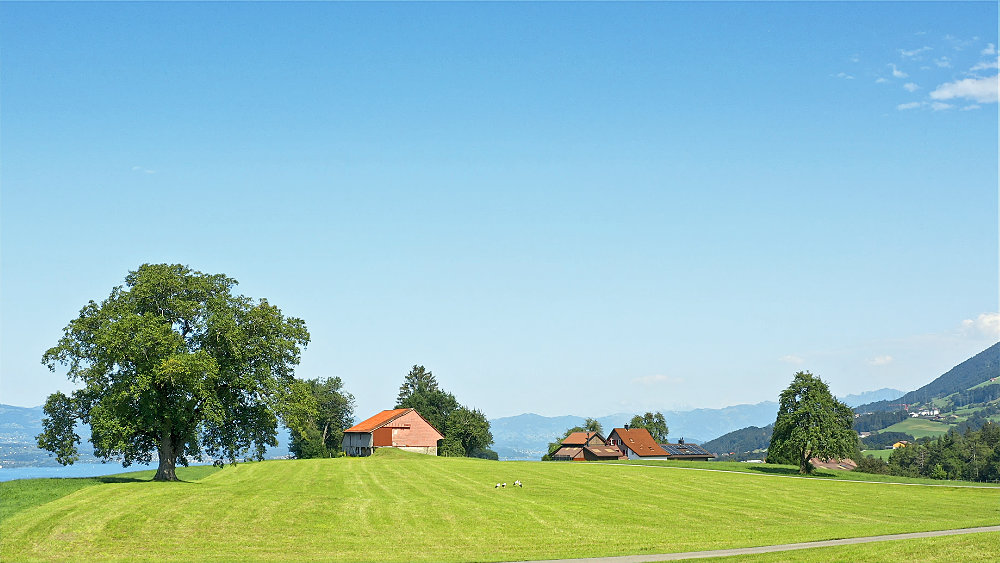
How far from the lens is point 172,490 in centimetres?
4431

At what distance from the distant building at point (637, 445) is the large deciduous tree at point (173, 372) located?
115 metres

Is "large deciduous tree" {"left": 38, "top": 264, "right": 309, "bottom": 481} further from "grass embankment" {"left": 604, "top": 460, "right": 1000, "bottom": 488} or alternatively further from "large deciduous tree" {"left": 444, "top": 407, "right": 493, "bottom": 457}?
"large deciduous tree" {"left": 444, "top": 407, "right": 493, "bottom": 457}

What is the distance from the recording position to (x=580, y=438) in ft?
549

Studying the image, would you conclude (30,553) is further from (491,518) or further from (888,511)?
(888,511)

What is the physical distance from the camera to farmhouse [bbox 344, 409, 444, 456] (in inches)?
4985

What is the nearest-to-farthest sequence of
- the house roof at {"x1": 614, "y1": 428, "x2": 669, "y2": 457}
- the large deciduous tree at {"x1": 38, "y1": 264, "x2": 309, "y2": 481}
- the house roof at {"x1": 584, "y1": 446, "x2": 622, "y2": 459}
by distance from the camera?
the large deciduous tree at {"x1": 38, "y1": 264, "x2": 309, "y2": 481}
the house roof at {"x1": 584, "y1": 446, "x2": 622, "y2": 459}
the house roof at {"x1": 614, "y1": 428, "x2": 669, "y2": 457}

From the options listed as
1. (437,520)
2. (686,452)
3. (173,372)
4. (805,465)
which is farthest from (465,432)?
(437,520)

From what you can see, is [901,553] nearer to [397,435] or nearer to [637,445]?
[397,435]

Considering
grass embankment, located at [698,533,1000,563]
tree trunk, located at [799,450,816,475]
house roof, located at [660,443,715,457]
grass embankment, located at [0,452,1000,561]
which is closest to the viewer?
grass embankment, located at [698,533,1000,563]

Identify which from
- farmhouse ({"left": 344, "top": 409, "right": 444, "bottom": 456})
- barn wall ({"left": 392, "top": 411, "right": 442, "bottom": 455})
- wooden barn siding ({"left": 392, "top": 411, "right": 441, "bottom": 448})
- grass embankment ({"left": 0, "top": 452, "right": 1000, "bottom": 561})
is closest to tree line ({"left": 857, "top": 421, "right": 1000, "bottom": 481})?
barn wall ({"left": 392, "top": 411, "right": 442, "bottom": 455})

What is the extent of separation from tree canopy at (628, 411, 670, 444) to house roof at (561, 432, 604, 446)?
24716 mm

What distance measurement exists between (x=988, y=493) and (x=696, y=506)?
38264mm

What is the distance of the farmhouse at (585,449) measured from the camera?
156 metres

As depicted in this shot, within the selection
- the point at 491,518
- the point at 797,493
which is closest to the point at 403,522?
the point at 491,518
